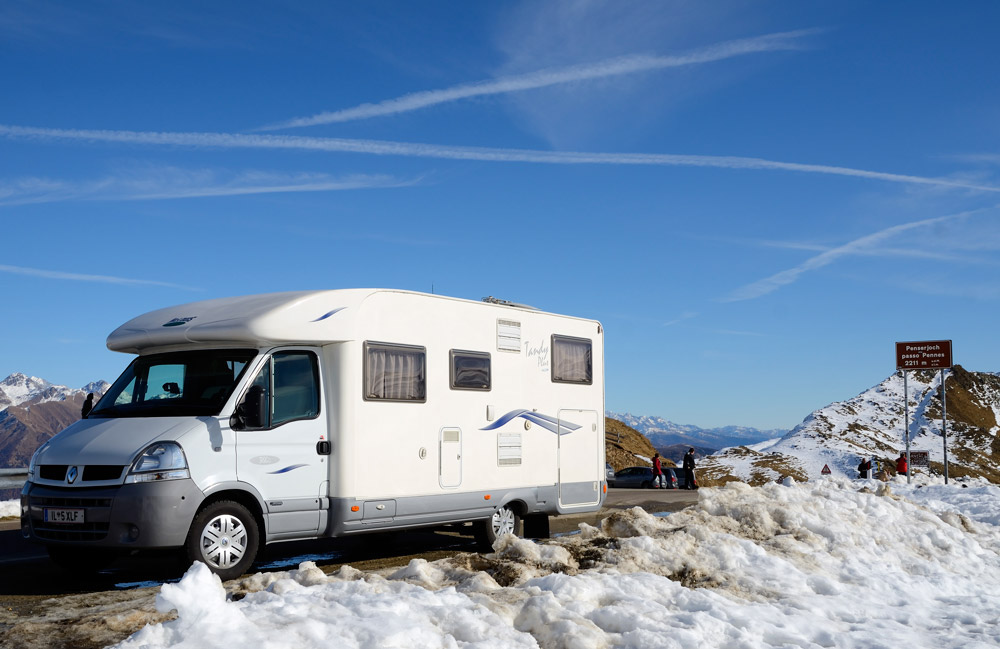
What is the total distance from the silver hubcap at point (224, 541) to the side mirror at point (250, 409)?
91 cm

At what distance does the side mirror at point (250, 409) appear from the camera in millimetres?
9266

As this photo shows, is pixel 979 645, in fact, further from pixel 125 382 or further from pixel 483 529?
pixel 125 382

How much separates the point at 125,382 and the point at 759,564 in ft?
22.3

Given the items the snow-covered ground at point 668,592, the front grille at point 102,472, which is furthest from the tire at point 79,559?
the snow-covered ground at point 668,592

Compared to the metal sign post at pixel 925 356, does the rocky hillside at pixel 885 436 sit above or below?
below

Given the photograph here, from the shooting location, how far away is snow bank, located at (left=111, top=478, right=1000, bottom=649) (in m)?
6.09

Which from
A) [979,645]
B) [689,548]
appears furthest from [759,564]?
[979,645]

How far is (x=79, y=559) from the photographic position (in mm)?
9688

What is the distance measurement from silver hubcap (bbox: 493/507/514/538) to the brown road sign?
1703cm

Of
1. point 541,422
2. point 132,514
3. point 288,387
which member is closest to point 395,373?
point 288,387

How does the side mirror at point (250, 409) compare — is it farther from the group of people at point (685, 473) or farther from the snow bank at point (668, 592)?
the group of people at point (685, 473)

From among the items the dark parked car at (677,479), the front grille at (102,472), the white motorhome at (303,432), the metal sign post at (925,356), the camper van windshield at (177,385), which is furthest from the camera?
the dark parked car at (677,479)

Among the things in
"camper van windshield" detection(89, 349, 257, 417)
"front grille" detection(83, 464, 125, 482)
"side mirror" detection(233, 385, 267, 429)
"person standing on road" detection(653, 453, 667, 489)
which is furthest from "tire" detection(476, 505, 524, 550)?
"person standing on road" detection(653, 453, 667, 489)

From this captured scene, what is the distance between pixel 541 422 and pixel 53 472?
602cm
